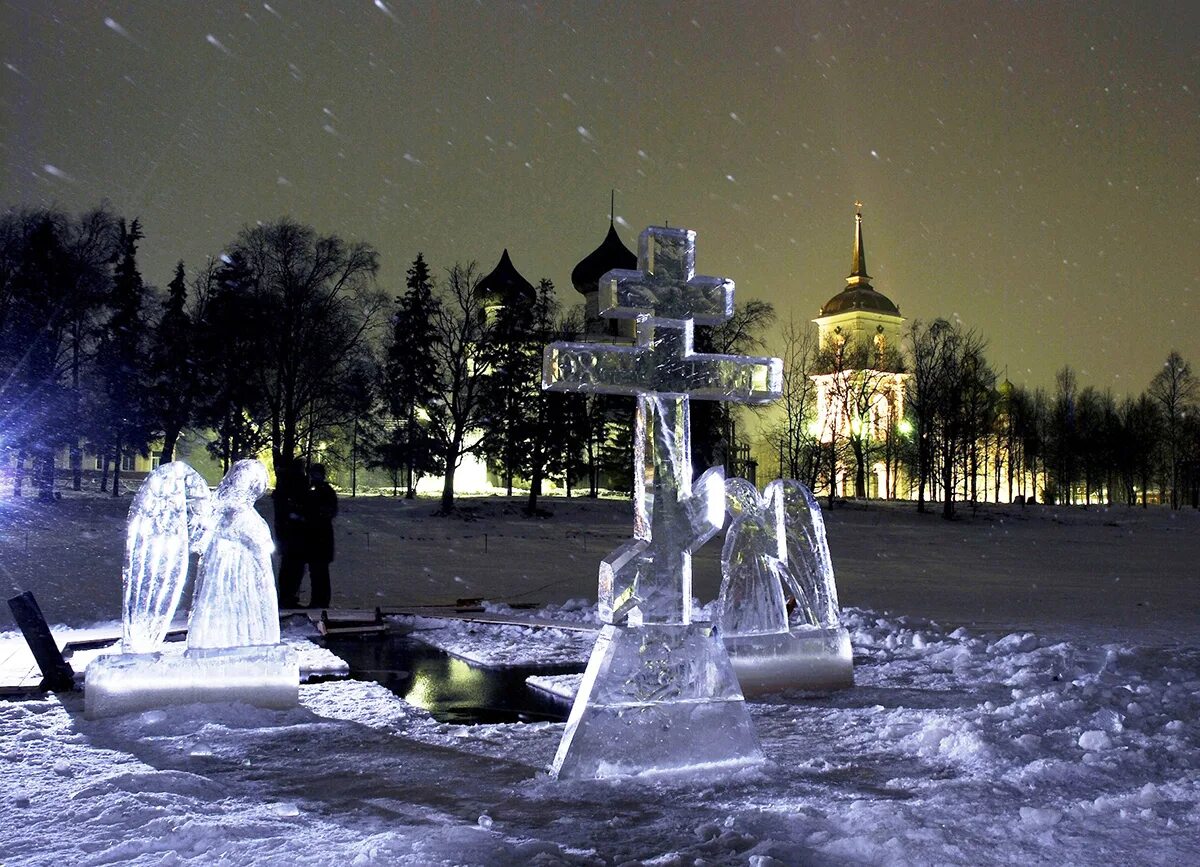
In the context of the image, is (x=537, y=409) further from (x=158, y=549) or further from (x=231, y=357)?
(x=158, y=549)

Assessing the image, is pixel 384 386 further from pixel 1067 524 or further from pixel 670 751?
pixel 670 751

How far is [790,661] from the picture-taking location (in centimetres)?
716

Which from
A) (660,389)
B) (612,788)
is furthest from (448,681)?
(660,389)

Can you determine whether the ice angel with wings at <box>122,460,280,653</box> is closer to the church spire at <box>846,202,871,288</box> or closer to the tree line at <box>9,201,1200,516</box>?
the tree line at <box>9,201,1200,516</box>

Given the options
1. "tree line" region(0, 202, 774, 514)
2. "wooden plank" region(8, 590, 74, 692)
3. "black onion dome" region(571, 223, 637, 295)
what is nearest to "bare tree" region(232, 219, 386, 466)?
"tree line" region(0, 202, 774, 514)

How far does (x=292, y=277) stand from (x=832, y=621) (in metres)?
35.2

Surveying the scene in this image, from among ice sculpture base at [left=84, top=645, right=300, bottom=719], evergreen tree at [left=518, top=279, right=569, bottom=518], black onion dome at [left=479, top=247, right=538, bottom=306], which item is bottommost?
ice sculpture base at [left=84, top=645, right=300, bottom=719]

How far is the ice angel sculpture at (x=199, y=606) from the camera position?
637 centimetres

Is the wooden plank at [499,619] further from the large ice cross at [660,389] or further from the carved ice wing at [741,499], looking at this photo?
the large ice cross at [660,389]

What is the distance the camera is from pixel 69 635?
387 inches

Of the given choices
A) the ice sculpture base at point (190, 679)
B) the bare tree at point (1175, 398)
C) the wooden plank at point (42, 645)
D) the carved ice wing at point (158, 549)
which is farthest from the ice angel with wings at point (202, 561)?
the bare tree at point (1175, 398)

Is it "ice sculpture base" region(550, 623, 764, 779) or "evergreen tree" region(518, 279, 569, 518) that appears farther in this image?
"evergreen tree" region(518, 279, 569, 518)

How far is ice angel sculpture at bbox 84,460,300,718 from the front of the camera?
6.37m

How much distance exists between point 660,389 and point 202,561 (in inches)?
140
